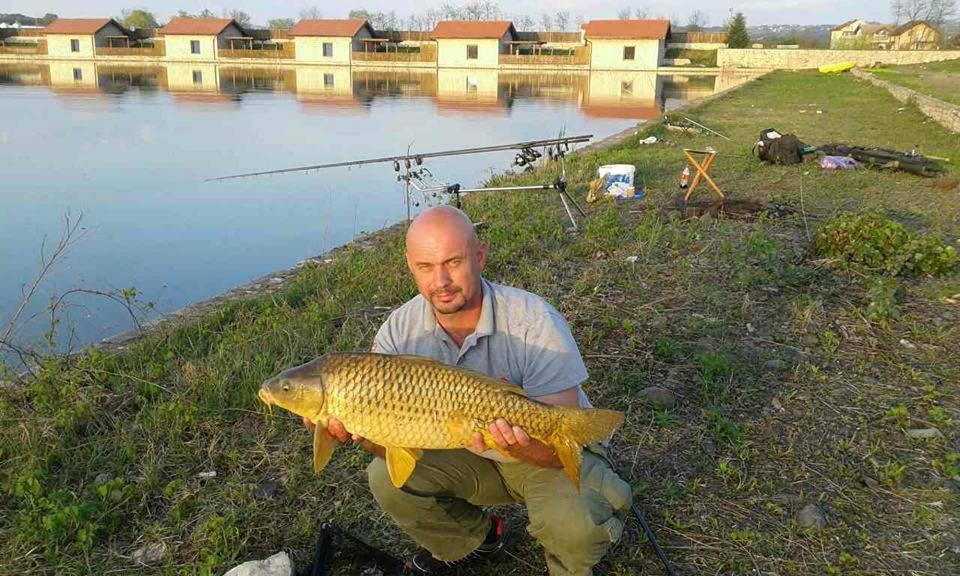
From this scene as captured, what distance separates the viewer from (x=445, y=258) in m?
2.19

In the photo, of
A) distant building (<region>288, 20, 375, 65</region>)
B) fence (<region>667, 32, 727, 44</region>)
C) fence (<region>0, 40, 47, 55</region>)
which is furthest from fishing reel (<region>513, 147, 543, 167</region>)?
fence (<region>667, 32, 727, 44</region>)

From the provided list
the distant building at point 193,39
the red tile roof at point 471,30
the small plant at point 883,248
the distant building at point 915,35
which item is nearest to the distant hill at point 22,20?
the distant building at point 193,39

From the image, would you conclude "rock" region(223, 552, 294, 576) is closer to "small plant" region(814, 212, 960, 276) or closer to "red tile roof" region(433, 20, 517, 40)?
"small plant" region(814, 212, 960, 276)

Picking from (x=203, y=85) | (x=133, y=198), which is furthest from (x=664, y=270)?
(x=203, y=85)

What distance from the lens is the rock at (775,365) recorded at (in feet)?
11.7

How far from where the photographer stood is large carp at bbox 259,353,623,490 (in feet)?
6.26

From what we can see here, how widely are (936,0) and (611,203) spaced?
87077 millimetres

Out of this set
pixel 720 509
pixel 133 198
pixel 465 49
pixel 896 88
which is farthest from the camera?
pixel 465 49

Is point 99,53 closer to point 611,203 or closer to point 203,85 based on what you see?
point 203,85

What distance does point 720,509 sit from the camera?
2596 mm

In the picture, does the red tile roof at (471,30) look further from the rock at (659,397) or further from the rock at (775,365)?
the rock at (659,397)

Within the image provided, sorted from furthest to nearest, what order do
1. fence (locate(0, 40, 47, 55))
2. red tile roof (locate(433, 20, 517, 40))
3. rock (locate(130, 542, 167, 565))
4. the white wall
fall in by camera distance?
1. fence (locate(0, 40, 47, 55))
2. the white wall
3. red tile roof (locate(433, 20, 517, 40))
4. rock (locate(130, 542, 167, 565))

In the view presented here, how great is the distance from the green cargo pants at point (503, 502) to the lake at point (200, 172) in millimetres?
2638

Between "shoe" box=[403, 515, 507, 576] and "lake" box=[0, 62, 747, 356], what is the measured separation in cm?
262
